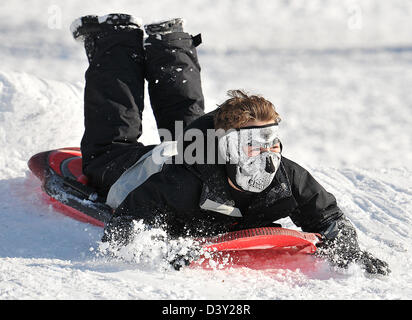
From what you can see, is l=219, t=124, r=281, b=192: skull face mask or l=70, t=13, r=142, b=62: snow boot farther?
l=70, t=13, r=142, b=62: snow boot

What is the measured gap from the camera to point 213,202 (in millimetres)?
1606

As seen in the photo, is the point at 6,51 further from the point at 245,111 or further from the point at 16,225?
the point at 245,111

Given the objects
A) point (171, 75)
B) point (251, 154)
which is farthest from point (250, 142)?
point (171, 75)

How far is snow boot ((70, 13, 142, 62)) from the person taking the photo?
227 centimetres

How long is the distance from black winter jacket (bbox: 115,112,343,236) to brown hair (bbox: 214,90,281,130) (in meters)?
0.09

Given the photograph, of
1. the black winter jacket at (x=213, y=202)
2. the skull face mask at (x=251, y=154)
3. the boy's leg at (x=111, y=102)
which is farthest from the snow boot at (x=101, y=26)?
the skull face mask at (x=251, y=154)

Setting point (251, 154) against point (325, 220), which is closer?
point (251, 154)

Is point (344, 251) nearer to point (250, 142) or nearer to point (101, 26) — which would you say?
point (250, 142)

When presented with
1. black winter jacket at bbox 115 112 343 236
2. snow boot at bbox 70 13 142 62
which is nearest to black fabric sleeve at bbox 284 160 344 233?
black winter jacket at bbox 115 112 343 236

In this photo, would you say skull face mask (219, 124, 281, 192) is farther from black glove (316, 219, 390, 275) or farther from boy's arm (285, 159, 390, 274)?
black glove (316, 219, 390, 275)

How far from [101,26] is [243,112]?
39.7 inches

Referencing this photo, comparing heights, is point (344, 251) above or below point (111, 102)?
below

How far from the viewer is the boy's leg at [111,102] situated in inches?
81.9
